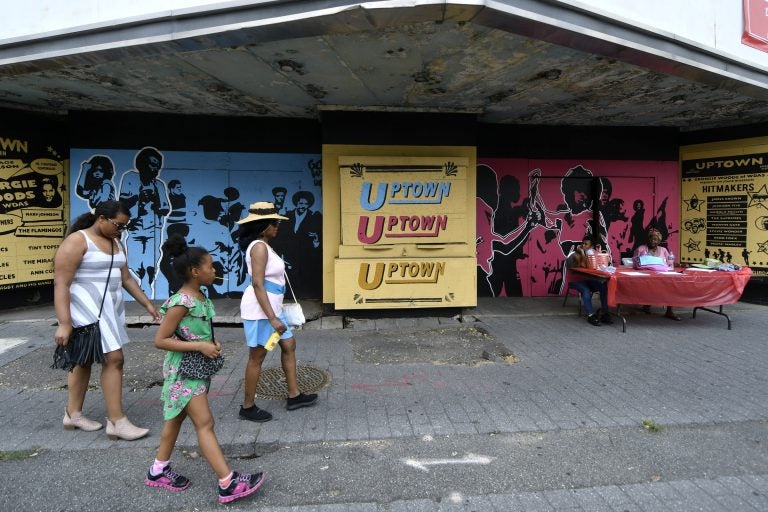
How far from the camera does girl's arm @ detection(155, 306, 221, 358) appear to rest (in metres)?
2.63

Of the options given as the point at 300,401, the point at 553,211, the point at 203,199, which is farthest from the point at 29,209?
the point at 553,211

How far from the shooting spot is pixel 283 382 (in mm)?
4613

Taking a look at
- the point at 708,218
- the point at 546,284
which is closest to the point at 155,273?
the point at 546,284

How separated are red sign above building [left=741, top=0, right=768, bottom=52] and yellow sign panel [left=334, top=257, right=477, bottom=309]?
485 cm

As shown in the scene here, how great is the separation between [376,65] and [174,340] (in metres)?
4.06

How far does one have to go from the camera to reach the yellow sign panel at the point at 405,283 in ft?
23.1

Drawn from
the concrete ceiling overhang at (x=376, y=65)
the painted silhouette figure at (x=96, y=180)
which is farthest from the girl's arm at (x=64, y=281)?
the painted silhouette figure at (x=96, y=180)

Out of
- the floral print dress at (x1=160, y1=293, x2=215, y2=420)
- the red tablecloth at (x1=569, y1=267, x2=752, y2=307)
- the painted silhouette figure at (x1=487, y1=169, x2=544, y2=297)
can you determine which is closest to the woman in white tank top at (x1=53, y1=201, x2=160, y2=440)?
the floral print dress at (x1=160, y1=293, x2=215, y2=420)

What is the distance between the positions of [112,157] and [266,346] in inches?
259

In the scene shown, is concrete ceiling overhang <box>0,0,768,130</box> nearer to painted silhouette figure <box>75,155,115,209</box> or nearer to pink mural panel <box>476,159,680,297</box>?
painted silhouette figure <box>75,155,115,209</box>

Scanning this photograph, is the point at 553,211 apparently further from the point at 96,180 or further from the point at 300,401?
the point at 96,180

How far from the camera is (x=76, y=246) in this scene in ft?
10.7

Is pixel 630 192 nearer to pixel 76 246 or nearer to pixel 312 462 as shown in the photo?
pixel 312 462

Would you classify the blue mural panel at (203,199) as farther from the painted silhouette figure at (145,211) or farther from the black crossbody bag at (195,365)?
the black crossbody bag at (195,365)
